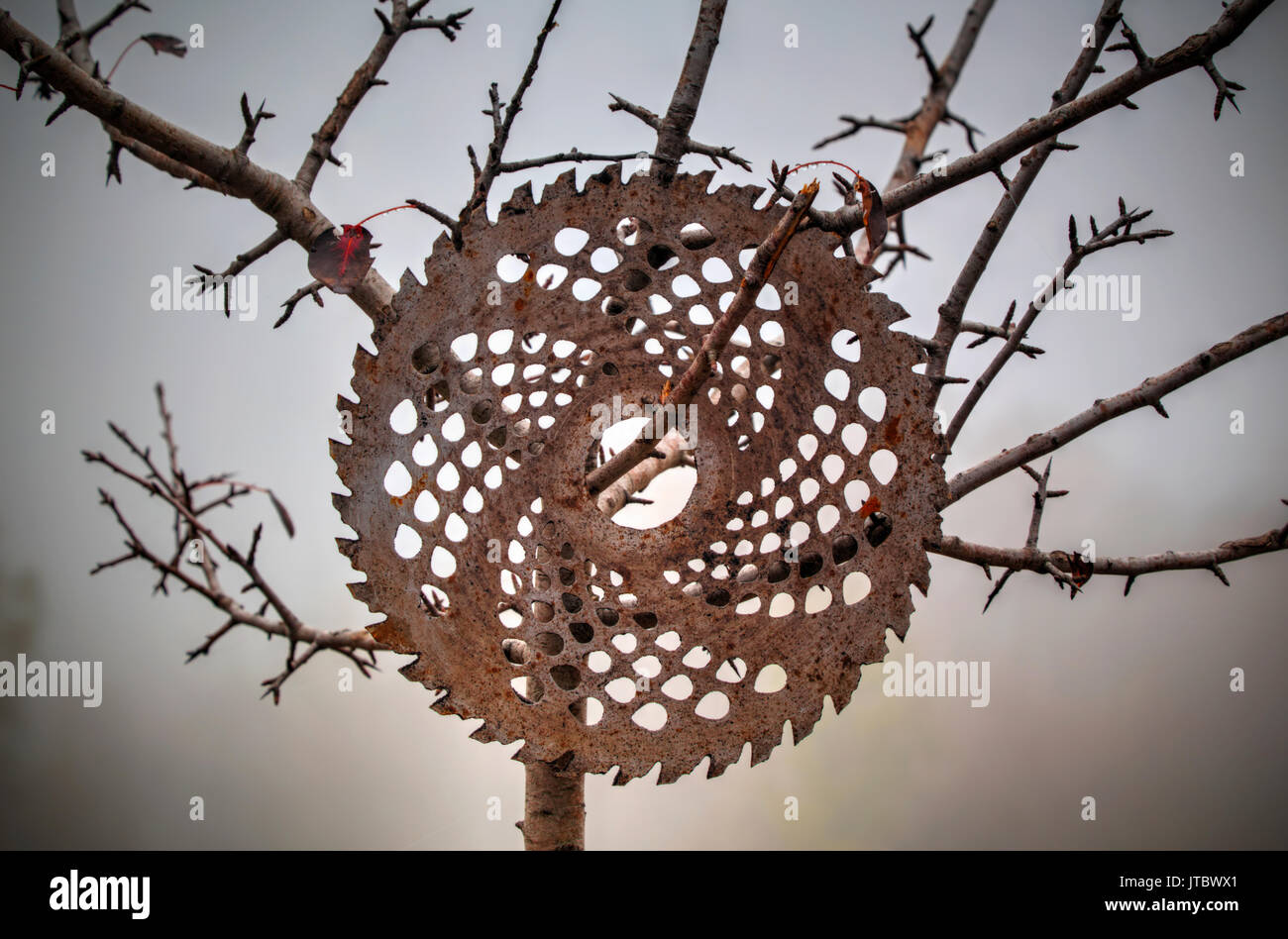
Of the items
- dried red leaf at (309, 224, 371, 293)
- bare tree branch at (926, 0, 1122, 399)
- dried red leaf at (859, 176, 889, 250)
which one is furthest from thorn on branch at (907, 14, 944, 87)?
dried red leaf at (309, 224, 371, 293)

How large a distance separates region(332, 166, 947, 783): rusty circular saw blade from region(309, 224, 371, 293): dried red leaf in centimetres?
17

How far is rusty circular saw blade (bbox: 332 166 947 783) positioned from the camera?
1463 mm

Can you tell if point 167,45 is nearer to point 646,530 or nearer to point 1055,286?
point 646,530

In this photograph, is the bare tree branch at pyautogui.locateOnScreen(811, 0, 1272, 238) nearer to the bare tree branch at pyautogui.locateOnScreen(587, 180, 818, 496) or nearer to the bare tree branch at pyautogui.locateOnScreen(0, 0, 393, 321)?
the bare tree branch at pyautogui.locateOnScreen(587, 180, 818, 496)

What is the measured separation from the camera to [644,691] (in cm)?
152

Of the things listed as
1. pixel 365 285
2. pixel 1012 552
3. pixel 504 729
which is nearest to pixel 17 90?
pixel 365 285

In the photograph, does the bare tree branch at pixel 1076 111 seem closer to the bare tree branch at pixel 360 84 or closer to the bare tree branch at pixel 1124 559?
the bare tree branch at pixel 1124 559

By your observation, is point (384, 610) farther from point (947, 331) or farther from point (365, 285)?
point (947, 331)

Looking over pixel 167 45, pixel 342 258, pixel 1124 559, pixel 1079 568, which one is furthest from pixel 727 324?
pixel 167 45

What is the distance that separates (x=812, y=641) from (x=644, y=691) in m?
0.32

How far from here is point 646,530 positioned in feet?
5.35

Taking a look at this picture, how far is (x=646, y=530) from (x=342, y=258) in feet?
2.55

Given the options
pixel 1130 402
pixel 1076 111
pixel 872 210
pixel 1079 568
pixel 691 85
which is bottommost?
pixel 1079 568
